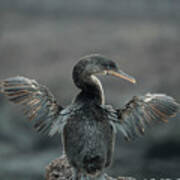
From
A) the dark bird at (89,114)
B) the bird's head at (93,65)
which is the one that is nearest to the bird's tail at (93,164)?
the dark bird at (89,114)

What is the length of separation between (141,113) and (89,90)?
0.45 meters

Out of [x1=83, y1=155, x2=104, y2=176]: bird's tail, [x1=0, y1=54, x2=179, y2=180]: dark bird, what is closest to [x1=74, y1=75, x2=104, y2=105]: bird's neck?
[x1=0, y1=54, x2=179, y2=180]: dark bird

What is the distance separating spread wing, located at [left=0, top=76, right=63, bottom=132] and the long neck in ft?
0.74

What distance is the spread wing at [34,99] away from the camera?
3650 millimetres

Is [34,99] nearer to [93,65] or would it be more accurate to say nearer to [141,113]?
[93,65]

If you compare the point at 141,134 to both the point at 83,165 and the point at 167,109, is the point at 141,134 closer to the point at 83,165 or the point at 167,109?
the point at 167,109

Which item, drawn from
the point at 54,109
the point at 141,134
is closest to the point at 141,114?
the point at 141,134

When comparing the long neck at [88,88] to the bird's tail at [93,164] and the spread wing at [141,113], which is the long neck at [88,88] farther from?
the bird's tail at [93,164]

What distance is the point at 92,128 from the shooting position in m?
3.50

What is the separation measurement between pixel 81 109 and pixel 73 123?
124 millimetres

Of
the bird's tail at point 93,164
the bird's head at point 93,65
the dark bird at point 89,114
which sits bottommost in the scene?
the bird's tail at point 93,164

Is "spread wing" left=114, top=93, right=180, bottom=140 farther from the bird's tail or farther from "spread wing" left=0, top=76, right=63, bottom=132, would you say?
"spread wing" left=0, top=76, right=63, bottom=132

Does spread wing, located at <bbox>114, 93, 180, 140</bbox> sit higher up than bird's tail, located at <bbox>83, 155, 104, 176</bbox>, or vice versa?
spread wing, located at <bbox>114, 93, 180, 140</bbox>

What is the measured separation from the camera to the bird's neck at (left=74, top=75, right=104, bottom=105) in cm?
355
